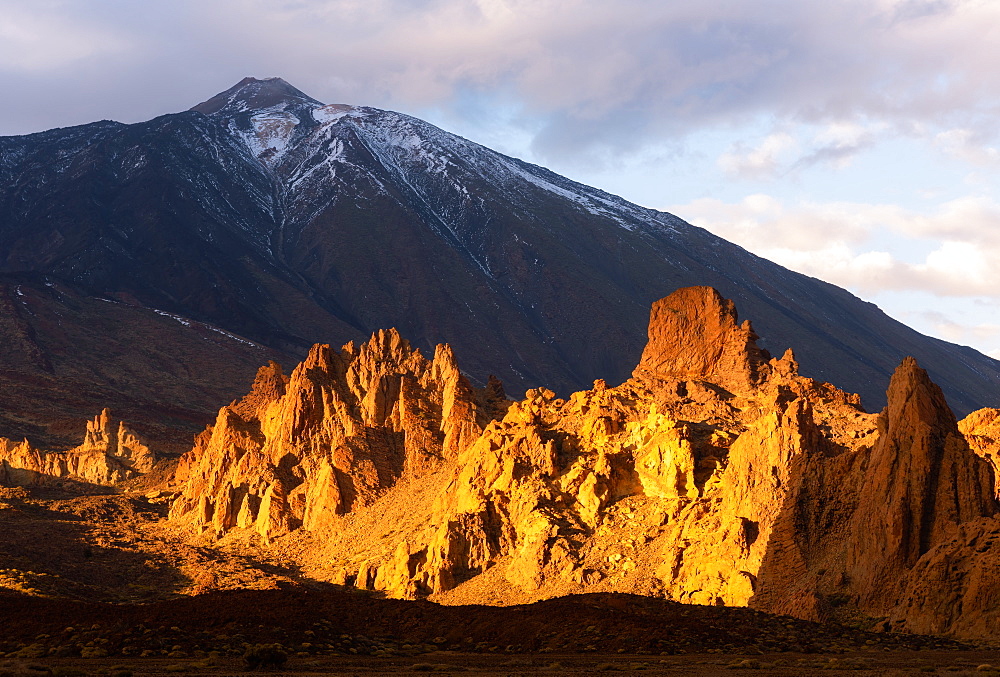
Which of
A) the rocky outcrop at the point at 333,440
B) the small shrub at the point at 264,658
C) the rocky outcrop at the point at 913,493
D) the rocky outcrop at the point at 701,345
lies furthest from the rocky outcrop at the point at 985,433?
the small shrub at the point at 264,658

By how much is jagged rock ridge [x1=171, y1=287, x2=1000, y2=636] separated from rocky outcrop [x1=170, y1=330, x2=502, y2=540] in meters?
0.16

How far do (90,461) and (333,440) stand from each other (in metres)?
41.0

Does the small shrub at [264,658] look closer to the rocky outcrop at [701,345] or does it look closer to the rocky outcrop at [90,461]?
the rocky outcrop at [701,345]

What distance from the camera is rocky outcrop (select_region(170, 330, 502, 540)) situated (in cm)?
7950

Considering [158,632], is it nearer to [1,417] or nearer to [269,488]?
[269,488]

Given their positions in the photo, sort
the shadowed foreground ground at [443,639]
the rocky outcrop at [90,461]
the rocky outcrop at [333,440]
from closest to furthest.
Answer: the shadowed foreground ground at [443,639]
the rocky outcrop at [333,440]
the rocky outcrop at [90,461]

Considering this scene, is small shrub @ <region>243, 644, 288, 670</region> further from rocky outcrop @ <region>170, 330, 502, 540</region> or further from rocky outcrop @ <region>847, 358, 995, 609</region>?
rocky outcrop @ <region>170, 330, 502, 540</region>

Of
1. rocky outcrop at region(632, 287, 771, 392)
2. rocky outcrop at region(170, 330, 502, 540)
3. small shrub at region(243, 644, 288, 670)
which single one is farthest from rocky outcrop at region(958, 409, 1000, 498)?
small shrub at region(243, 644, 288, 670)

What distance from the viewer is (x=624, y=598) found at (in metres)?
50.5

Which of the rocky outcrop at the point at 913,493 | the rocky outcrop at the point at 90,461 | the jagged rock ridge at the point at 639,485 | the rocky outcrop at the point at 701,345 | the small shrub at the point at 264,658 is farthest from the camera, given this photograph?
the rocky outcrop at the point at 90,461

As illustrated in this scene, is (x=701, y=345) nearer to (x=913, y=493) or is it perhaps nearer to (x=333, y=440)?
(x=333, y=440)

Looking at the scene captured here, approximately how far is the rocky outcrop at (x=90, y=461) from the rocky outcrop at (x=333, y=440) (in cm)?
2381

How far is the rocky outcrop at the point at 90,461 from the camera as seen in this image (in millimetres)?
113500

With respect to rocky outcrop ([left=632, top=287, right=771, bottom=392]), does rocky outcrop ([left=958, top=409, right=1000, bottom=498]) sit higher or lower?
lower
